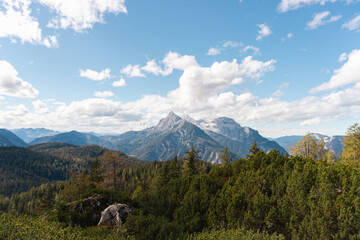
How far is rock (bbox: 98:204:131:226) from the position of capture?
16.6 metres

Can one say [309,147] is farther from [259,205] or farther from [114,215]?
[114,215]

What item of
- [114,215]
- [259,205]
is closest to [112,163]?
[114,215]

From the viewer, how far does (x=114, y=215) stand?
56.2 feet

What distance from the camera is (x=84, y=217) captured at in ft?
57.8

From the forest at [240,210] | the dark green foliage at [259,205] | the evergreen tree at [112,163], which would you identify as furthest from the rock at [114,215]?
the evergreen tree at [112,163]

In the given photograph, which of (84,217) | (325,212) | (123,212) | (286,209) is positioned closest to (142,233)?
(123,212)

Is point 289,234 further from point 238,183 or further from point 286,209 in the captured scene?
point 238,183

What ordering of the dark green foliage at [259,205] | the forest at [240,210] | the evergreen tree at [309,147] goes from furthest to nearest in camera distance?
the evergreen tree at [309,147] → the dark green foliage at [259,205] → the forest at [240,210]

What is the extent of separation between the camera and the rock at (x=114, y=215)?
1662 centimetres

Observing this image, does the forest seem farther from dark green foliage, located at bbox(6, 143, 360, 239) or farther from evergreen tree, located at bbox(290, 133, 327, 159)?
evergreen tree, located at bbox(290, 133, 327, 159)

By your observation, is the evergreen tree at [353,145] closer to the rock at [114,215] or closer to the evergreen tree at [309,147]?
the evergreen tree at [309,147]

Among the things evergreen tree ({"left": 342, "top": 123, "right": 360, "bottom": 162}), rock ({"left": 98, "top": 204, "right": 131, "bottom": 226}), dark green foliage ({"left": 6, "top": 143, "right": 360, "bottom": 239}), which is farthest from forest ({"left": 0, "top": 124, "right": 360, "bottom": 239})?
evergreen tree ({"left": 342, "top": 123, "right": 360, "bottom": 162})

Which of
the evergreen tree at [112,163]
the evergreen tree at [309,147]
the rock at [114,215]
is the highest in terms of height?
the evergreen tree at [309,147]

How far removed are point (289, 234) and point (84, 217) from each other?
63.9 ft
